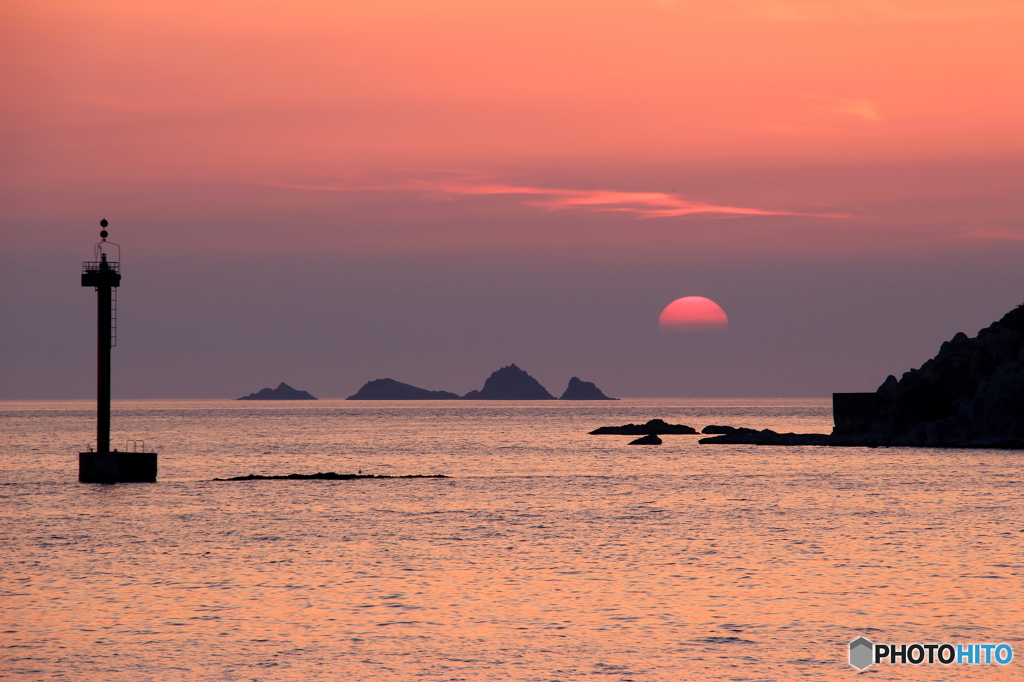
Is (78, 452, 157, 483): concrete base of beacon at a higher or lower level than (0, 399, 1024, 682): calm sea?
higher

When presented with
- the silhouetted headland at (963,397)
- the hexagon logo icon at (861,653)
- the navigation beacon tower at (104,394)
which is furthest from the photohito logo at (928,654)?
the silhouetted headland at (963,397)

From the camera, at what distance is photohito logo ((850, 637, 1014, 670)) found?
92.8ft

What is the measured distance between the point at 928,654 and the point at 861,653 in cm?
196

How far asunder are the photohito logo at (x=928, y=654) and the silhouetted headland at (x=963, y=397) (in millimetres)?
109231

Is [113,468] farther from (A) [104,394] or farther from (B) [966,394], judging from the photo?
(B) [966,394]

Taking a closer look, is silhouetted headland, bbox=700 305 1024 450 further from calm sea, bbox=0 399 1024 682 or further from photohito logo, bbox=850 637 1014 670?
photohito logo, bbox=850 637 1014 670

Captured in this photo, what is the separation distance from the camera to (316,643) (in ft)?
100

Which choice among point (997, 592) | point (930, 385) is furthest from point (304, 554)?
point (930, 385)

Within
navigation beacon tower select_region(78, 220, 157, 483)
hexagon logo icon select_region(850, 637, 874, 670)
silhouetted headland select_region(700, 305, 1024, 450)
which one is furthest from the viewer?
silhouetted headland select_region(700, 305, 1024, 450)

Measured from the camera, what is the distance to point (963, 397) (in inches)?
5468

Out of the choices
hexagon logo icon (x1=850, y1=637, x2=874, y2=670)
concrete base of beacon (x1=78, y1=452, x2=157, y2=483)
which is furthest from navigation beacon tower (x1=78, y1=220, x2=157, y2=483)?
hexagon logo icon (x1=850, y1=637, x2=874, y2=670)

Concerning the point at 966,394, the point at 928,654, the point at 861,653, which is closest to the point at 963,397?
the point at 966,394

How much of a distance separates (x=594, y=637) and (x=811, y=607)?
28.8ft

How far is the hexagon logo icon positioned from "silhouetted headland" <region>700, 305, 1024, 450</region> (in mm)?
110291
